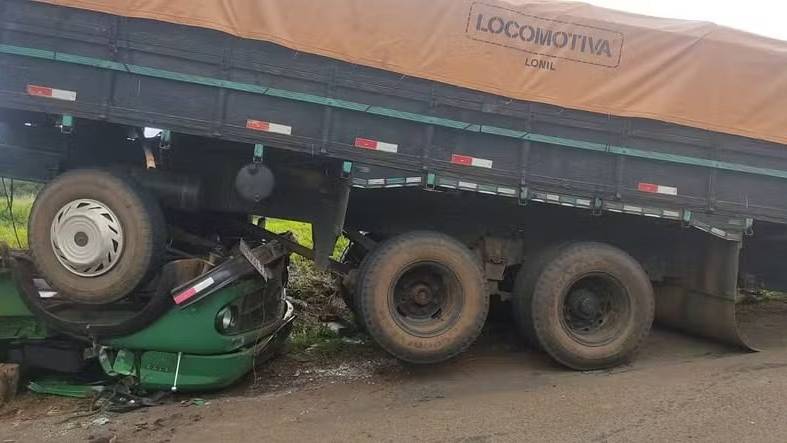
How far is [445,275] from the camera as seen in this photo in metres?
5.33

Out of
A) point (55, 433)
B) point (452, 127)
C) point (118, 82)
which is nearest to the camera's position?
point (55, 433)

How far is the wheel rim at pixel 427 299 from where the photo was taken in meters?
5.24

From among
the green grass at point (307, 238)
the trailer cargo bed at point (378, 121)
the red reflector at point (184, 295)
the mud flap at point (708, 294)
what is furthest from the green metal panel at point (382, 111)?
the red reflector at point (184, 295)

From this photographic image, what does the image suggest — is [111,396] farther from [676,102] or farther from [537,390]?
[676,102]

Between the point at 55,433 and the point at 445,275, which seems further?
the point at 445,275

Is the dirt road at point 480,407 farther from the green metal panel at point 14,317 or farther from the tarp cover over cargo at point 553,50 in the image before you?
the tarp cover over cargo at point 553,50

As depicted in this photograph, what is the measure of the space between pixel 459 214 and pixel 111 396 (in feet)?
10.6

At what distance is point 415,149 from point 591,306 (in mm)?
2149

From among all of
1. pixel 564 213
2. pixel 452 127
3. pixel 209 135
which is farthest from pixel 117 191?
pixel 564 213

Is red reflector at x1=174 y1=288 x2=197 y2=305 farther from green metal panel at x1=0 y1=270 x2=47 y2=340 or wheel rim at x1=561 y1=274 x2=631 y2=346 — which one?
wheel rim at x1=561 y1=274 x2=631 y2=346

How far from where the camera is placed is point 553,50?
529cm

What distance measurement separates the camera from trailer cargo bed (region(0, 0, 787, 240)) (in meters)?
4.56

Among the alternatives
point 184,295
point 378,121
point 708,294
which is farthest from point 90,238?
point 708,294

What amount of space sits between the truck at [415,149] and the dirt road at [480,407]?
1.30 feet
